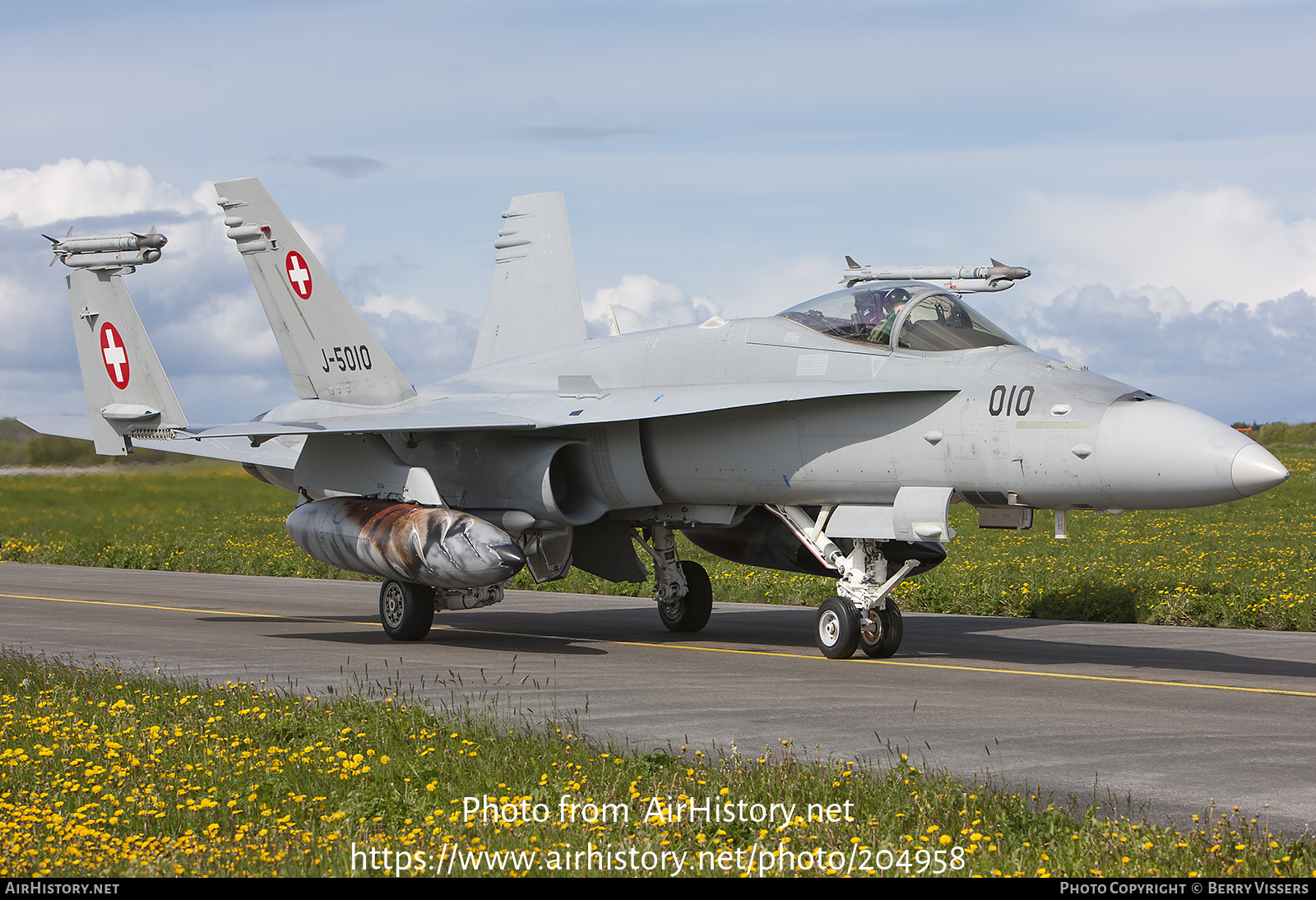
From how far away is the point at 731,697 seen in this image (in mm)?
9984

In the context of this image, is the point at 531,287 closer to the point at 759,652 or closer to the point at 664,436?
the point at 664,436

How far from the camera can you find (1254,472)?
9.91 metres

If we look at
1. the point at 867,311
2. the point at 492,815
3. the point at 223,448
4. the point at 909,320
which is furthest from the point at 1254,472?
the point at 223,448

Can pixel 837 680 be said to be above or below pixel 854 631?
below

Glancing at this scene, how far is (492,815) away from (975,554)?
2058 centimetres

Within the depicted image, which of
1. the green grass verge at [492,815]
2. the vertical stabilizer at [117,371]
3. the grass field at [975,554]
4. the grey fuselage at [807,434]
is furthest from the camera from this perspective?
the vertical stabilizer at [117,371]

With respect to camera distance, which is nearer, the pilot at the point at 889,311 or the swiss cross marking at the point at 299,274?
the pilot at the point at 889,311

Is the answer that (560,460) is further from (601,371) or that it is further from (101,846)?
(101,846)

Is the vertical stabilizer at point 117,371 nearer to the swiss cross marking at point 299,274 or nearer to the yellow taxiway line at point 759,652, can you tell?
the yellow taxiway line at point 759,652

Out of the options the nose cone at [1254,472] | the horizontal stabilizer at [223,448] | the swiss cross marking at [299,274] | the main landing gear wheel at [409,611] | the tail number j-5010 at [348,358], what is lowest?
the main landing gear wheel at [409,611]

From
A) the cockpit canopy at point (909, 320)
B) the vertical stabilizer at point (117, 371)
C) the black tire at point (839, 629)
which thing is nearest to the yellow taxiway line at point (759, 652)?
the black tire at point (839, 629)

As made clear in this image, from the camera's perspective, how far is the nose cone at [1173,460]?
999cm

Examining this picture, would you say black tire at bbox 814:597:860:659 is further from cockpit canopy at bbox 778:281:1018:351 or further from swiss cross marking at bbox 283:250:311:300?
swiss cross marking at bbox 283:250:311:300
